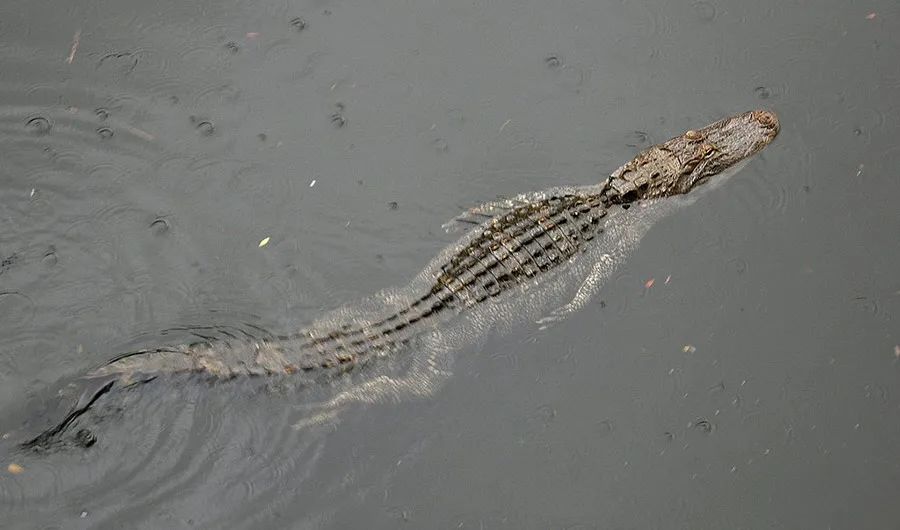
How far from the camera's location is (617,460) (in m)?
4.70

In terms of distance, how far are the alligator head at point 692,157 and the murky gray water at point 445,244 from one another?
0.14 meters

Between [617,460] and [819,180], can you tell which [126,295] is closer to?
[617,460]

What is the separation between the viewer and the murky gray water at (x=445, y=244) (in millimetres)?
4461

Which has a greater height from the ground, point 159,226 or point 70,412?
point 159,226

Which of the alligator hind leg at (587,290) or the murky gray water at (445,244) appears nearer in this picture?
the murky gray water at (445,244)

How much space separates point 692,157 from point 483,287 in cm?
170

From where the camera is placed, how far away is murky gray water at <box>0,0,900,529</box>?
4.46 m

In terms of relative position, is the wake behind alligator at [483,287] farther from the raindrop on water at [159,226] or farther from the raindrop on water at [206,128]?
the raindrop on water at [206,128]

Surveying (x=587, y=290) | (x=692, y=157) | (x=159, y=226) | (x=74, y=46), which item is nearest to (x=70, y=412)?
(x=159, y=226)

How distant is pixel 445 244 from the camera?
16.8 ft

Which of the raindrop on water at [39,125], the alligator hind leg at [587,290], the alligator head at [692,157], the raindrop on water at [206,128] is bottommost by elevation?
the alligator hind leg at [587,290]

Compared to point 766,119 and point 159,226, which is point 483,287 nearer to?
point 159,226

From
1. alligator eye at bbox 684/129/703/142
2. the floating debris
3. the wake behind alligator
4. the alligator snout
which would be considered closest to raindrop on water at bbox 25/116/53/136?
the floating debris

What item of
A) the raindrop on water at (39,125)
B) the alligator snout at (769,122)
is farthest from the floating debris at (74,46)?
the alligator snout at (769,122)
